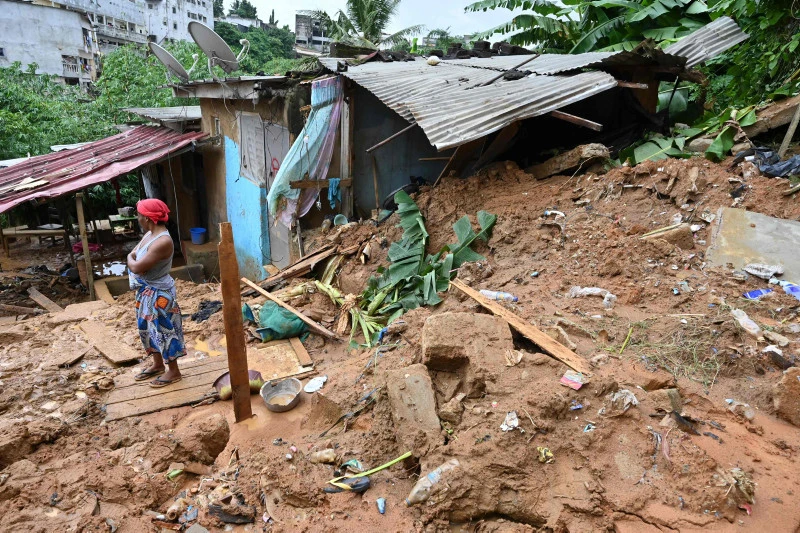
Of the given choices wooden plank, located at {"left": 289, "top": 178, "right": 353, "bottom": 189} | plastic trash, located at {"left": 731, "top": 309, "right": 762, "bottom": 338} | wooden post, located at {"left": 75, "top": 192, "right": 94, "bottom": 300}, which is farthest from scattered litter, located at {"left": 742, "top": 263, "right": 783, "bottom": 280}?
wooden post, located at {"left": 75, "top": 192, "right": 94, "bottom": 300}

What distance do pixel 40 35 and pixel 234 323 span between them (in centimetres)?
3255

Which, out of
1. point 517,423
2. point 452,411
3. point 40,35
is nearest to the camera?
point 517,423

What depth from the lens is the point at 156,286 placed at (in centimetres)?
423

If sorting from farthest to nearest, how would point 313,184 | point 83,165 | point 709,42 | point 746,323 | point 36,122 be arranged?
point 36,122
point 83,165
point 709,42
point 313,184
point 746,323

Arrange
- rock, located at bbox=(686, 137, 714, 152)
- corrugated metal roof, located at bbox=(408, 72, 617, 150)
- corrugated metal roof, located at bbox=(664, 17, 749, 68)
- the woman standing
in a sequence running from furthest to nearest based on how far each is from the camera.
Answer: corrugated metal roof, located at bbox=(664, 17, 749, 68) < rock, located at bbox=(686, 137, 714, 152) < corrugated metal roof, located at bbox=(408, 72, 617, 150) < the woman standing

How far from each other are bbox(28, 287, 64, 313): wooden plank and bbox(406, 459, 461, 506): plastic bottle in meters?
8.30

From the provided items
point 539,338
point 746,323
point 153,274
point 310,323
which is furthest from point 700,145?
A: point 153,274

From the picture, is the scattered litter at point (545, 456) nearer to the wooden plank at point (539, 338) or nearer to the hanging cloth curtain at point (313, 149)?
the wooden plank at point (539, 338)

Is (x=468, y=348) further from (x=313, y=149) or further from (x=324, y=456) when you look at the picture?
(x=313, y=149)

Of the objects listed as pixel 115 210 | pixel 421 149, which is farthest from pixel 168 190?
pixel 421 149

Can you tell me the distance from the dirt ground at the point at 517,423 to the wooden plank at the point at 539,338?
9 cm

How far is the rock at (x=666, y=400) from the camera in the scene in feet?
9.68

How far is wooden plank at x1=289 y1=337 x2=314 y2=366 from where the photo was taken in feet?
17.7

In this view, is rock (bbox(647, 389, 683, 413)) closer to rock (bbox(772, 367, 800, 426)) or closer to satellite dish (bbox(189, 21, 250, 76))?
rock (bbox(772, 367, 800, 426))
